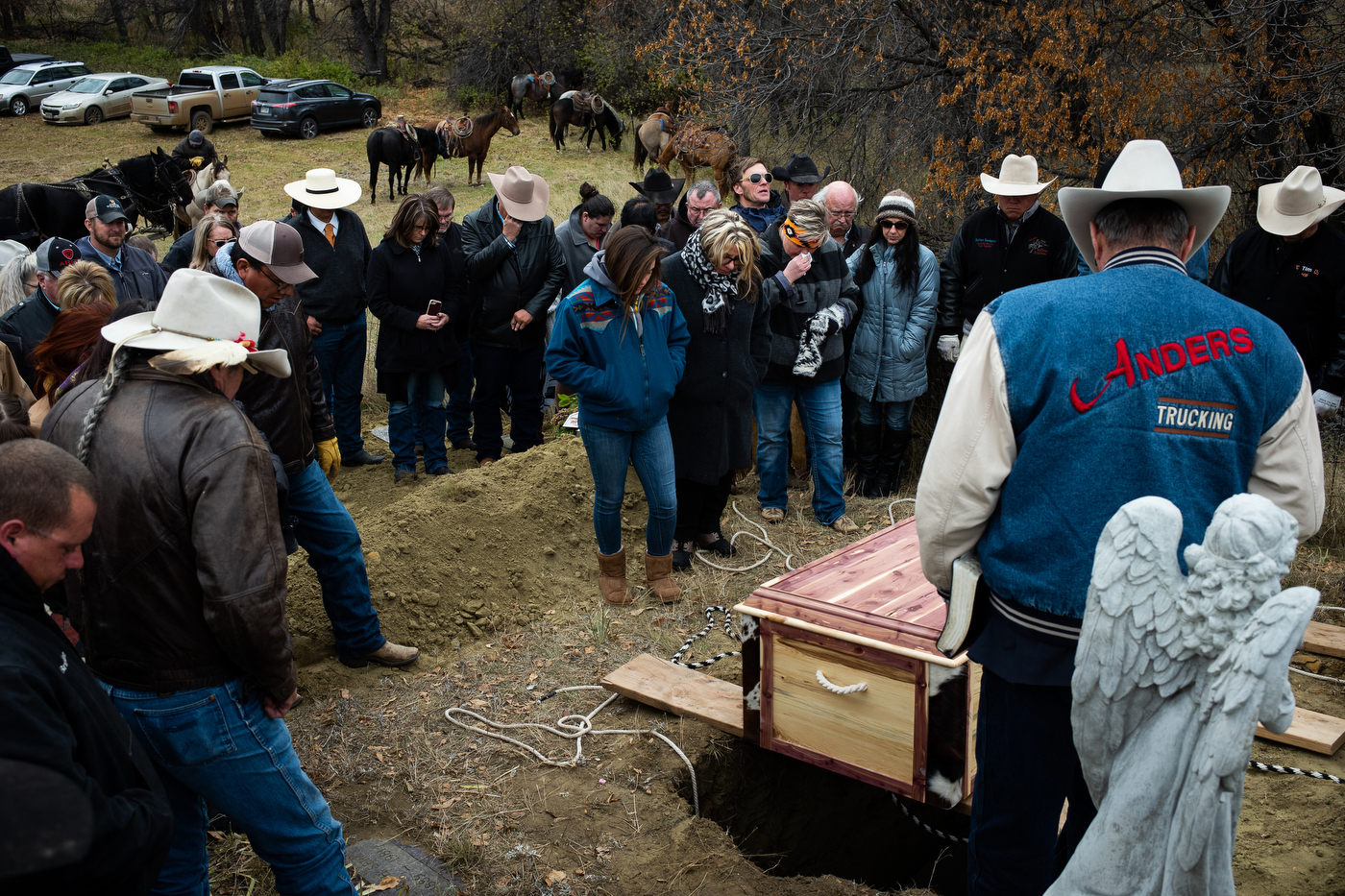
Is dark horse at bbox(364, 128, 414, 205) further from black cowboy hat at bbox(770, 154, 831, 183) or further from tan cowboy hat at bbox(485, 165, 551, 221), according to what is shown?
black cowboy hat at bbox(770, 154, 831, 183)

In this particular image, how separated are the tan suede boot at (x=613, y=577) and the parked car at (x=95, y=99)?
2474 cm

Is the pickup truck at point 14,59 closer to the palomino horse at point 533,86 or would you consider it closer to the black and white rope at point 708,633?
the palomino horse at point 533,86

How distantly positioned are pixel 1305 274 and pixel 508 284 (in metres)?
4.86

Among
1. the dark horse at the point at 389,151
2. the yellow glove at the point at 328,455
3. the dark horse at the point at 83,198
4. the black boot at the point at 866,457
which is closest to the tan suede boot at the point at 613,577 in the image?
the yellow glove at the point at 328,455

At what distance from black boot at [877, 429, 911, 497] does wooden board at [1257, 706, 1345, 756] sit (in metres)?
3.04

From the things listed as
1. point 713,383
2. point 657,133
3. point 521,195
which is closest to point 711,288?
point 713,383

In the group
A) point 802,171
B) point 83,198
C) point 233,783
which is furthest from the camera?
point 83,198

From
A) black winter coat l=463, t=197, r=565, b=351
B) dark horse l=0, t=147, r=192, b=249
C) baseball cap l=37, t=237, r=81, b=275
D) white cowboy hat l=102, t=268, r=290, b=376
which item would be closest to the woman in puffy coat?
black winter coat l=463, t=197, r=565, b=351

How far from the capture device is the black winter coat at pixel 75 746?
68.4 inches

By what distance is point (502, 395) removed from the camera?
7297 millimetres

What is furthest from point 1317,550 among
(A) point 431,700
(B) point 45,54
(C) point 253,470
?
(B) point 45,54

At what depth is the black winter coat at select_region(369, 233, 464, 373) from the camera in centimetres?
672

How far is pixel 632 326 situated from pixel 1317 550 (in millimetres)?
4328

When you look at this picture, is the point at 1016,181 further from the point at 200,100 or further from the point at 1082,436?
the point at 200,100
